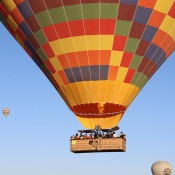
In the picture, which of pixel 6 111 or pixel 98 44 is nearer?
pixel 98 44

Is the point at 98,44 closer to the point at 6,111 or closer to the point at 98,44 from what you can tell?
the point at 98,44

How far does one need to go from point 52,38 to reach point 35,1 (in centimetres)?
151

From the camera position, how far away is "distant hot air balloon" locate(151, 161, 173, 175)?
40438 millimetres

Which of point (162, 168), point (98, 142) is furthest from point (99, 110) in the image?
point (162, 168)

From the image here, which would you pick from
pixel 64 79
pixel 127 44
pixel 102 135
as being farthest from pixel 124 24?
pixel 102 135

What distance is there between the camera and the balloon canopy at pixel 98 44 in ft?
54.9

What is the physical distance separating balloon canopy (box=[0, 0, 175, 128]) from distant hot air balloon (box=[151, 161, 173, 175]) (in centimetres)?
2436

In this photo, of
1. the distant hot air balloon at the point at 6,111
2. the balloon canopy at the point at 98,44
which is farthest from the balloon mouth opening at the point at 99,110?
the distant hot air balloon at the point at 6,111

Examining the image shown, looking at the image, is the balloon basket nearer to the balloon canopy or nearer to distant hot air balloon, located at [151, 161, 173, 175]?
the balloon canopy

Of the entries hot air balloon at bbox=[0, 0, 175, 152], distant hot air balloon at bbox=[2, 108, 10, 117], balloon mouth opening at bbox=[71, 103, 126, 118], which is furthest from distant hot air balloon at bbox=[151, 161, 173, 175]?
balloon mouth opening at bbox=[71, 103, 126, 118]

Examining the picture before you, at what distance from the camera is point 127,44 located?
17094 mm

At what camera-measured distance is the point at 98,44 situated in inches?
663

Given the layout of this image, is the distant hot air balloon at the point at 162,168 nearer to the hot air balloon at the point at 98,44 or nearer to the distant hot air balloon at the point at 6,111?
the distant hot air balloon at the point at 6,111

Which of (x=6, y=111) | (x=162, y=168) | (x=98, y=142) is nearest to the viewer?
(x=98, y=142)
